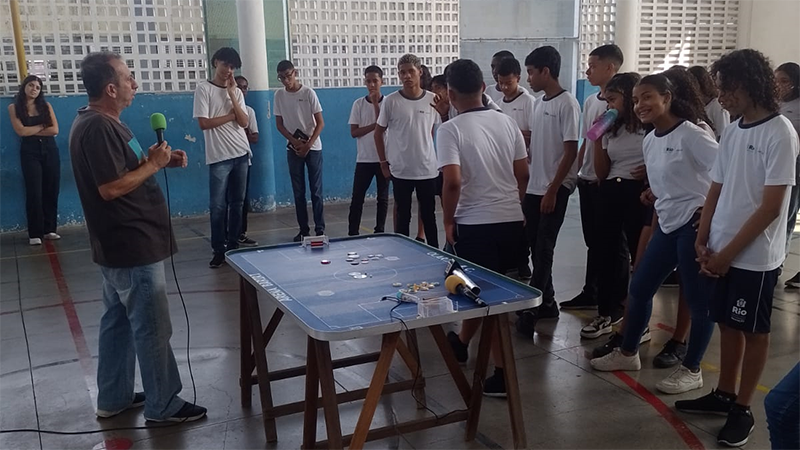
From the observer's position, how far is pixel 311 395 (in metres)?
2.63

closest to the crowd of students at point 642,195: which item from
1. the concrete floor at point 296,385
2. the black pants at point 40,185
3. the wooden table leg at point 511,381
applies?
the concrete floor at point 296,385

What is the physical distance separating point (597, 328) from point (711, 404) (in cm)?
104

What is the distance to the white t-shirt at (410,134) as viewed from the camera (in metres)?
5.34

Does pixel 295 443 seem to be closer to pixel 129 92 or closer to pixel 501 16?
pixel 129 92

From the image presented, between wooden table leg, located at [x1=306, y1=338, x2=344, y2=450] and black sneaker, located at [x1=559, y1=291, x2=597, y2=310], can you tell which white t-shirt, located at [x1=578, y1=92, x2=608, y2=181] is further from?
wooden table leg, located at [x1=306, y1=338, x2=344, y2=450]

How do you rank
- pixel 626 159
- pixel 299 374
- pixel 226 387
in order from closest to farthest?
pixel 299 374 < pixel 226 387 < pixel 626 159

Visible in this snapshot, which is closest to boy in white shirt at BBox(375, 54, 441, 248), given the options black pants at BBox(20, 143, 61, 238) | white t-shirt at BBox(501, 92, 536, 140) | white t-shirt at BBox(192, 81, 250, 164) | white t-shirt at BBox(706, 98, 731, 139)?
white t-shirt at BBox(501, 92, 536, 140)

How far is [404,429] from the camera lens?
2.73m

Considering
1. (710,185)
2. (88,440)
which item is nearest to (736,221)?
(710,185)

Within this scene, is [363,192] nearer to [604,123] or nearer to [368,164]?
[368,164]

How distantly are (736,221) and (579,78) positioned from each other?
788 cm

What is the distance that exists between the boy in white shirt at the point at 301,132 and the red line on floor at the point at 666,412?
3.60m

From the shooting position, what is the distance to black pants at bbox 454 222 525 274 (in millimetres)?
3475

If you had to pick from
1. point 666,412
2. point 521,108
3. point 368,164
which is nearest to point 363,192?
point 368,164
